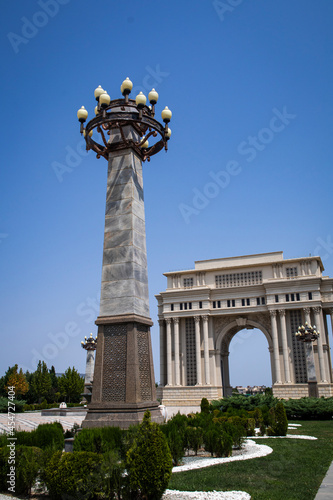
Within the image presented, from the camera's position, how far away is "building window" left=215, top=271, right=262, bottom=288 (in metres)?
47.5

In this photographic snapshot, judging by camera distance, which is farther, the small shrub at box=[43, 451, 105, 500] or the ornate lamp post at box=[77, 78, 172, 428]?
the ornate lamp post at box=[77, 78, 172, 428]

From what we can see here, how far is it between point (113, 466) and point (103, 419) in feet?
16.0

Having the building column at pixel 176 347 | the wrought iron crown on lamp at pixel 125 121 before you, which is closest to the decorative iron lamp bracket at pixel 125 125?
the wrought iron crown on lamp at pixel 125 121

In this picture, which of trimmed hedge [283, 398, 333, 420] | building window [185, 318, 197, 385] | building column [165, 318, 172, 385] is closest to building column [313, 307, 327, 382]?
building window [185, 318, 197, 385]

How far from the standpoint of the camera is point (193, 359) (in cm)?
4822

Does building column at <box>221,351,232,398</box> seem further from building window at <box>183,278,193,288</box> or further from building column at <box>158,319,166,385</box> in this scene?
building window at <box>183,278,193,288</box>

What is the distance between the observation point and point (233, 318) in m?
48.8

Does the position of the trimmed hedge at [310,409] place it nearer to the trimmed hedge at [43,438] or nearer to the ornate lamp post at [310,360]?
the ornate lamp post at [310,360]

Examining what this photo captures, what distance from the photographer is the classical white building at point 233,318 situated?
43562mm

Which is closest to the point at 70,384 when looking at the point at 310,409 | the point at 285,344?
the point at 285,344

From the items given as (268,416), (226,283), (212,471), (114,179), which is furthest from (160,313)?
(212,471)

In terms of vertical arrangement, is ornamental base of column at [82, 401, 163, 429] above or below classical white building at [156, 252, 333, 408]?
below

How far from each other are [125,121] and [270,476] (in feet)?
34.3

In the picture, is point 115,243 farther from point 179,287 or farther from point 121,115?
point 179,287
